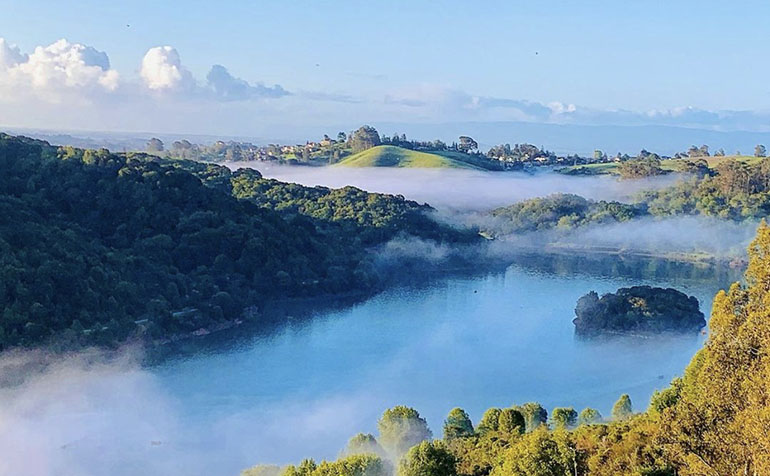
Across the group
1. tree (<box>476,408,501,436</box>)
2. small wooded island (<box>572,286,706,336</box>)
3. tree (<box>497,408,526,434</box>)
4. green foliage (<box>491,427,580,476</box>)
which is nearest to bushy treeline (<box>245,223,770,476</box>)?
green foliage (<box>491,427,580,476</box>)

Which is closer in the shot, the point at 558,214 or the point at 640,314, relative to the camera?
the point at 640,314

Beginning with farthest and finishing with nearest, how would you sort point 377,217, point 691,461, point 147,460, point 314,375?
1. point 377,217
2. point 314,375
3. point 147,460
4. point 691,461

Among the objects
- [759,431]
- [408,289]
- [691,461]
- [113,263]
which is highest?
[759,431]

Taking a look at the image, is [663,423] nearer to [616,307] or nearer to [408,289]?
[616,307]

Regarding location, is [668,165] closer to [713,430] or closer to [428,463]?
[428,463]

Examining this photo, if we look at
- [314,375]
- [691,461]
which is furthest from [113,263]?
[691,461]

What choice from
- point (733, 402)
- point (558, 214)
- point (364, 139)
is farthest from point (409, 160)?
point (733, 402)

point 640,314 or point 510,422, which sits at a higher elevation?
point 510,422
